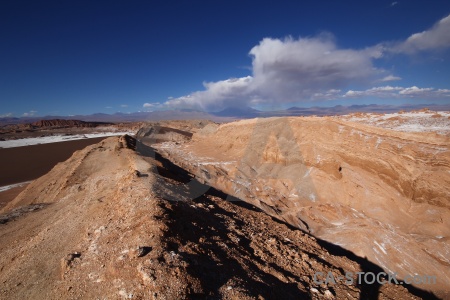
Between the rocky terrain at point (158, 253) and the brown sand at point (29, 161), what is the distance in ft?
43.3

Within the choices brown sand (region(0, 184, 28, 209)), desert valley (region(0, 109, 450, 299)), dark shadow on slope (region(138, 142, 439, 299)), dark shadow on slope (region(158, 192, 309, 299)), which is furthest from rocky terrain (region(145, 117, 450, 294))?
brown sand (region(0, 184, 28, 209))

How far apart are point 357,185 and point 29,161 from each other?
2528 cm

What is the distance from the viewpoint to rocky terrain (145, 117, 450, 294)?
751cm

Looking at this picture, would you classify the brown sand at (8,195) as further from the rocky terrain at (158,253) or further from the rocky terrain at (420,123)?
the rocky terrain at (420,123)

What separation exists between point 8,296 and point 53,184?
704cm

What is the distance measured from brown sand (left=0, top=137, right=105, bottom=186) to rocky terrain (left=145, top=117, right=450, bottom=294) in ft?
42.7

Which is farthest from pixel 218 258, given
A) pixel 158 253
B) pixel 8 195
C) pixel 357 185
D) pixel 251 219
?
pixel 8 195

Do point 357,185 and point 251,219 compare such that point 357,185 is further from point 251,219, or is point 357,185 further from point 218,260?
point 218,260

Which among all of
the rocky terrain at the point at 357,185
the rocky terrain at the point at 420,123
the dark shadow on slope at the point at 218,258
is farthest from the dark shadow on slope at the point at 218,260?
the rocky terrain at the point at 420,123

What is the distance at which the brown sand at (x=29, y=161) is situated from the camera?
16656 mm

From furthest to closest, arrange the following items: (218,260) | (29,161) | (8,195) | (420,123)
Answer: (29,161) < (8,195) < (420,123) < (218,260)

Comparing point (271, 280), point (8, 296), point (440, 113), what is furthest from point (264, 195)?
point (440, 113)

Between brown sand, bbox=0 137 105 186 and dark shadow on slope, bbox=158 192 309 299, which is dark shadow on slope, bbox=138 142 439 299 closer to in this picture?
dark shadow on slope, bbox=158 192 309 299

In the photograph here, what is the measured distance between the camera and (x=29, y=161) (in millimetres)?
20266
